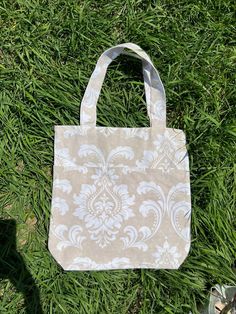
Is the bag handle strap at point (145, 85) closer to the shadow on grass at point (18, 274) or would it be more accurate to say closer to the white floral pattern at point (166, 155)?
the white floral pattern at point (166, 155)

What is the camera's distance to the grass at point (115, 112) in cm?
137

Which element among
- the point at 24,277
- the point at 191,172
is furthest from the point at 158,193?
the point at 24,277

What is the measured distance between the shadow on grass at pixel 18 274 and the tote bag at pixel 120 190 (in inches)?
4.3

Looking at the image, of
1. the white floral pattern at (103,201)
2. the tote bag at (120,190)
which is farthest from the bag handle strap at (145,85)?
the white floral pattern at (103,201)

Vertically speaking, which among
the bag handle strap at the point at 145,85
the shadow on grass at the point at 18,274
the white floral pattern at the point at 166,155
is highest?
the bag handle strap at the point at 145,85

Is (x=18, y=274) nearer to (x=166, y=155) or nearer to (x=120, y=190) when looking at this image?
(x=120, y=190)

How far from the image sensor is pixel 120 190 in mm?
1391

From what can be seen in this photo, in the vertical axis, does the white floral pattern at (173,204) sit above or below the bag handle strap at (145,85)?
below

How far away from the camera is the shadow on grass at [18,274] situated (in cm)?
134

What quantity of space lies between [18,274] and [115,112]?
0.59 m

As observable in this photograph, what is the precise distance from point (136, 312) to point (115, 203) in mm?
346

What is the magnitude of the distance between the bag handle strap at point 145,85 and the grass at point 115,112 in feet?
0.10

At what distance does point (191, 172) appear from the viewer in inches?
56.4

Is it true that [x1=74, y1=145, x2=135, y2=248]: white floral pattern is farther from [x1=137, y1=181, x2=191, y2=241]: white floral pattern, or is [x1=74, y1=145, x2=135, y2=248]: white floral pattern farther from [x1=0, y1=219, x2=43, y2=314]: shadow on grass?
[x1=0, y1=219, x2=43, y2=314]: shadow on grass
